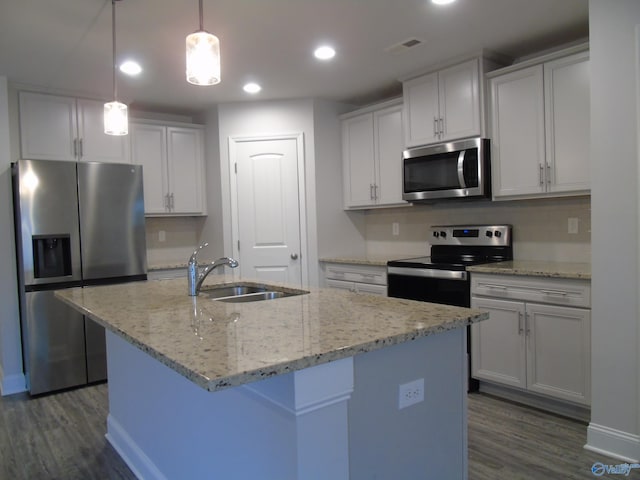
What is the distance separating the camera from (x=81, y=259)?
3.61m

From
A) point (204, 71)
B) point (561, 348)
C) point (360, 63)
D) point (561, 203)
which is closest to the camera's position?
point (204, 71)

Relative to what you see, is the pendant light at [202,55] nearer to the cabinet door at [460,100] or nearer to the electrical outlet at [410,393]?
the electrical outlet at [410,393]

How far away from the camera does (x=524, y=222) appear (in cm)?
339

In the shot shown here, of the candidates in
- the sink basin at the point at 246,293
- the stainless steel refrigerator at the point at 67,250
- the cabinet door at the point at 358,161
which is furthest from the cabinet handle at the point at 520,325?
the stainless steel refrigerator at the point at 67,250

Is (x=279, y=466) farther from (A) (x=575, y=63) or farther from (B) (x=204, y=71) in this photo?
(A) (x=575, y=63)

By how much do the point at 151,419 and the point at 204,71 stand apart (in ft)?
5.09

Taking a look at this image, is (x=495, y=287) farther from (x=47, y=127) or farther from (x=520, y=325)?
(x=47, y=127)

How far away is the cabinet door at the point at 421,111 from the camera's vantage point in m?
3.55

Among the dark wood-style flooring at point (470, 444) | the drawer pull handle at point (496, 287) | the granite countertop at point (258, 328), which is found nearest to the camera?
the granite countertop at point (258, 328)

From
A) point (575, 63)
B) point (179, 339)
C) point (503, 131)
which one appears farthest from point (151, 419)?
point (575, 63)

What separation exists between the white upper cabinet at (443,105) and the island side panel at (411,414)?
213 centimetres

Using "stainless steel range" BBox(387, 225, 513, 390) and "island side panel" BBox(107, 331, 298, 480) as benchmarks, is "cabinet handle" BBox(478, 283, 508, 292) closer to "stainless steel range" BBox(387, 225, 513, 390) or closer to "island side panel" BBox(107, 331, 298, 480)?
"stainless steel range" BBox(387, 225, 513, 390)

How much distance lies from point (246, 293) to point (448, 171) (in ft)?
5.82

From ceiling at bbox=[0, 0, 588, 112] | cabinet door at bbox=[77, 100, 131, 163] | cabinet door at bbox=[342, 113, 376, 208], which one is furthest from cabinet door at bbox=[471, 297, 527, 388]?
cabinet door at bbox=[77, 100, 131, 163]
